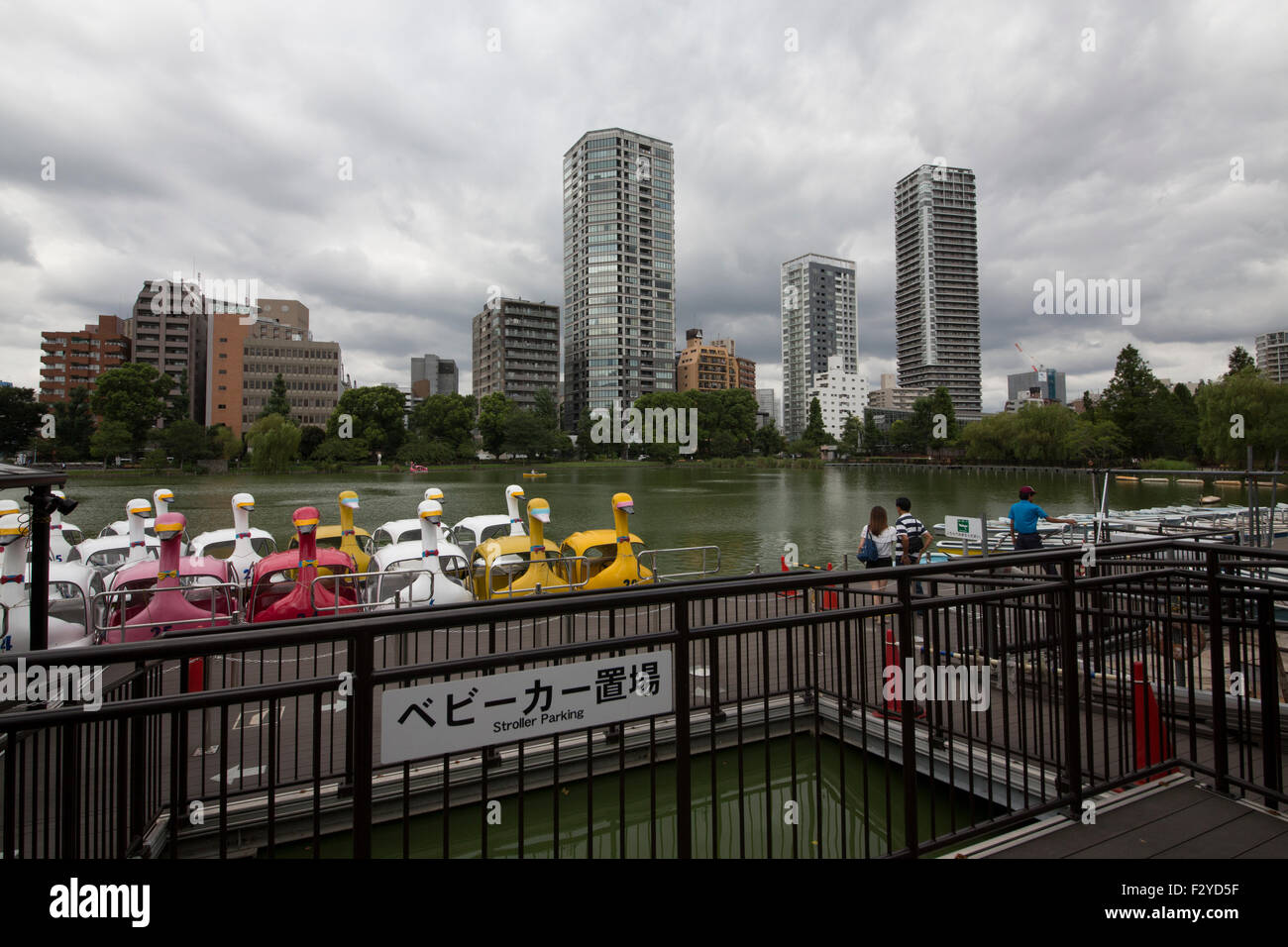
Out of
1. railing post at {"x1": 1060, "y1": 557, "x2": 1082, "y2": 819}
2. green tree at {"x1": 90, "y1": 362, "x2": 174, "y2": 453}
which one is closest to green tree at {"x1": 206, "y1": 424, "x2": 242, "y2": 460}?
green tree at {"x1": 90, "y1": 362, "x2": 174, "y2": 453}

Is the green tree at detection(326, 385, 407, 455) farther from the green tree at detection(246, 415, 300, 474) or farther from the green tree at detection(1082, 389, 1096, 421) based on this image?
the green tree at detection(1082, 389, 1096, 421)

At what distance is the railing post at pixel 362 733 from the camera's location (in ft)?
7.63

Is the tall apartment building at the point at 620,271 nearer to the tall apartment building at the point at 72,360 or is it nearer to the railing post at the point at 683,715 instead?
the tall apartment building at the point at 72,360

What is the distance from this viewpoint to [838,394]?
188 m

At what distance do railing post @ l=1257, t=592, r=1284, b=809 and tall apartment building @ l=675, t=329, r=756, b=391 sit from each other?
150 meters

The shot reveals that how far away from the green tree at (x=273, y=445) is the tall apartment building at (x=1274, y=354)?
205689 mm

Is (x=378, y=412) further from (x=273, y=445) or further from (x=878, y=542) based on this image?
(x=878, y=542)

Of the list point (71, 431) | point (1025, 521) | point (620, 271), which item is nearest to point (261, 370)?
point (71, 431)

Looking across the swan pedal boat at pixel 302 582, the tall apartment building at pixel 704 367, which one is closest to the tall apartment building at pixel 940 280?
the tall apartment building at pixel 704 367

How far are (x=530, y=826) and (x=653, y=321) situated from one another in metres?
145

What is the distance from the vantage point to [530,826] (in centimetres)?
545

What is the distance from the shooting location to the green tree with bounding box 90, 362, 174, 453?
79.4 m

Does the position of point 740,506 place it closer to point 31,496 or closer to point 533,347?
point 31,496
